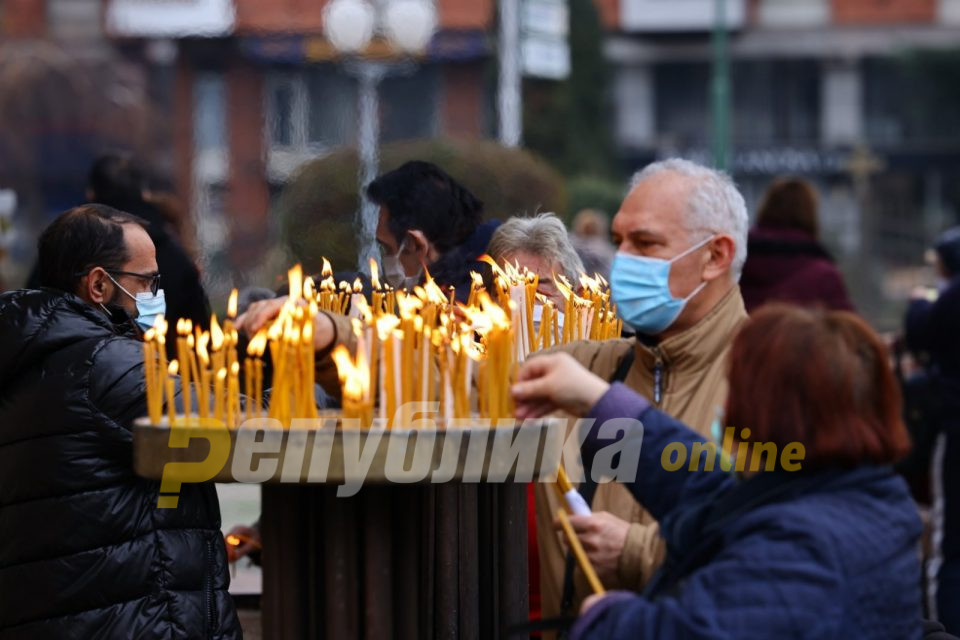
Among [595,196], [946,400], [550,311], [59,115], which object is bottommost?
[595,196]

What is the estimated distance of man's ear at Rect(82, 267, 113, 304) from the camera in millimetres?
3738

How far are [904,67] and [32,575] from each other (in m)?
34.2

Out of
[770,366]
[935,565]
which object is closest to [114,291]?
[770,366]

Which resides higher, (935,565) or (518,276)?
(518,276)

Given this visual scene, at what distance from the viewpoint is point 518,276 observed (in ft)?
12.3

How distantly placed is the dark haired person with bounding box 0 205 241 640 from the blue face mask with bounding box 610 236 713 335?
1.06m

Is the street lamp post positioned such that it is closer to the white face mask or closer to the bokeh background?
the white face mask

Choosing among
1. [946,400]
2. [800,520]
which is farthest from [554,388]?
[946,400]

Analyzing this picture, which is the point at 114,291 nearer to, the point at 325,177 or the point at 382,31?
the point at 325,177

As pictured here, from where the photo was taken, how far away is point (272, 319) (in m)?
2.84

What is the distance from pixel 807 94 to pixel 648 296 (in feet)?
116

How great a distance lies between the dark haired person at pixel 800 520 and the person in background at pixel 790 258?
15.6 ft

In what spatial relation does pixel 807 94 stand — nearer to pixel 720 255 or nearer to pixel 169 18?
pixel 169 18

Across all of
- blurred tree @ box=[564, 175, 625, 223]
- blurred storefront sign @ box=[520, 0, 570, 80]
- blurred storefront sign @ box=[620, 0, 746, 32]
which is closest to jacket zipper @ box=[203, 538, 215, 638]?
blurred storefront sign @ box=[520, 0, 570, 80]
